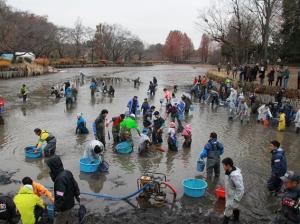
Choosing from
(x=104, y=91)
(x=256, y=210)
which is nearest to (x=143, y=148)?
(x=256, y=210)

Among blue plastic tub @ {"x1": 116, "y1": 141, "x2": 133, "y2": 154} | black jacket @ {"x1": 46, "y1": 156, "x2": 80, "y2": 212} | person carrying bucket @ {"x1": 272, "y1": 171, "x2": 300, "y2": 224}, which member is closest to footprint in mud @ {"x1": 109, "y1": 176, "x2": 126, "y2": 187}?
blue plastic tub @ {"x1": 116, "y1": 141, "x2": 133, "y2": 154}

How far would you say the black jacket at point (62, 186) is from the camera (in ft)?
21.8

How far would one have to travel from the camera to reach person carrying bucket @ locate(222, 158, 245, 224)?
759 centimetres

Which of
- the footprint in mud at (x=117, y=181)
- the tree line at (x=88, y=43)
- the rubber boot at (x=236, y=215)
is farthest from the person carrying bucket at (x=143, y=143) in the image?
the tree line at (x=88, y=43)

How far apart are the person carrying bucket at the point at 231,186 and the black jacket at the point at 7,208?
4.42 m

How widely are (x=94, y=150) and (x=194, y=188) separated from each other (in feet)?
10.8

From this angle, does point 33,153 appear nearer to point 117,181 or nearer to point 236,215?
point 117,181

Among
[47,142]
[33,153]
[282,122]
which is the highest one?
[47,142]

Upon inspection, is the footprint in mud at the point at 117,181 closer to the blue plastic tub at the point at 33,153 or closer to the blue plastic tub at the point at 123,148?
the blue plastic tub at the point at 123,148

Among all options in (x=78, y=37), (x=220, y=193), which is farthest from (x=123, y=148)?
(x=78, y=37)

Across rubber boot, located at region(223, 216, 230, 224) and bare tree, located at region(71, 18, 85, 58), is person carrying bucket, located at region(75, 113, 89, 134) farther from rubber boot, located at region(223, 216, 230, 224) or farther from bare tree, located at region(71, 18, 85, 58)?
bare tree, located at region(71, 18, 85, 58)

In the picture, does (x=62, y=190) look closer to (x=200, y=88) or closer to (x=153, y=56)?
(x=200, y=88)

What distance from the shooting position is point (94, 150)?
1083 cm

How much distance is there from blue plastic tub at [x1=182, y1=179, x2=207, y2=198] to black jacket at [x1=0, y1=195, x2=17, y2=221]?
4.37 metres
